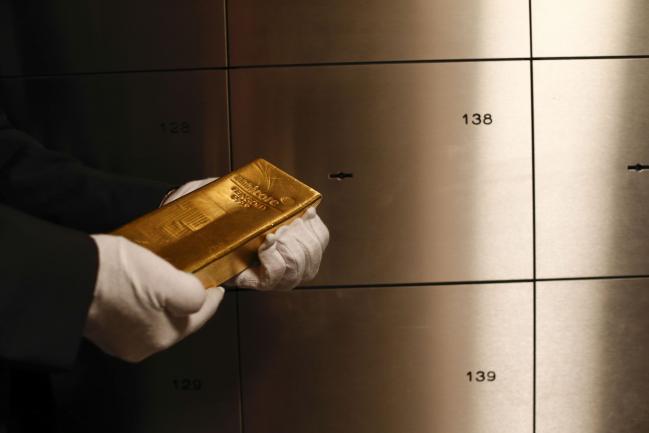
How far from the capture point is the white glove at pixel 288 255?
78 centimetres

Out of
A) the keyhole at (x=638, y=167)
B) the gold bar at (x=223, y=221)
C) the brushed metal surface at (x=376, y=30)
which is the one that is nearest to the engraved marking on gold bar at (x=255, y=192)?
the gold bar at (x=223, y=221)

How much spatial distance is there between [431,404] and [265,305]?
13.5 inches

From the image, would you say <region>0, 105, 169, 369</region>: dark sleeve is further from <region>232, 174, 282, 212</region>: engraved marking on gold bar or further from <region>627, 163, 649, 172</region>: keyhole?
<region>627, 163, 649, 172</region>: keyhole

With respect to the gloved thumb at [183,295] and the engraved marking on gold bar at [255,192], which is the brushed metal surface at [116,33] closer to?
the engraved marking on gold bar at [255,192]

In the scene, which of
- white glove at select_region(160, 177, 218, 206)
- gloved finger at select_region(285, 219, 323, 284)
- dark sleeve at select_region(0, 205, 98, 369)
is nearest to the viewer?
dark sleeve at select_region(0, 205, 98, 369)

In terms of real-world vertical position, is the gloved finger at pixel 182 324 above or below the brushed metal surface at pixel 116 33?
Result: below

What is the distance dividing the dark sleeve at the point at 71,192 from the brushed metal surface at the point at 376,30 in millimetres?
301

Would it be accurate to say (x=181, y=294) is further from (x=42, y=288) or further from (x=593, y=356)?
(x=593, y=356)

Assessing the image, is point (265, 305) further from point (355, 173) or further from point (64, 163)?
point (64, 163)

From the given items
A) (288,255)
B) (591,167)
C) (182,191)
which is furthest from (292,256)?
(591,167)

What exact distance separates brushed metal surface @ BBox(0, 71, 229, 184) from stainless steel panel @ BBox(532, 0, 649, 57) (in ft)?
1.81

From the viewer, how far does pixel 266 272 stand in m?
0.79

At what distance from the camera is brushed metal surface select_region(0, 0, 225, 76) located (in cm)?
109

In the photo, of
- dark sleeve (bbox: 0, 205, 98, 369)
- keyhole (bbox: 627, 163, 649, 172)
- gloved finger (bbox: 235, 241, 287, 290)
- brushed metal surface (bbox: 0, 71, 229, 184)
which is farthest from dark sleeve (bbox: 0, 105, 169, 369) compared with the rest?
keyhole (bbox: 627, 163, 649, 172)
